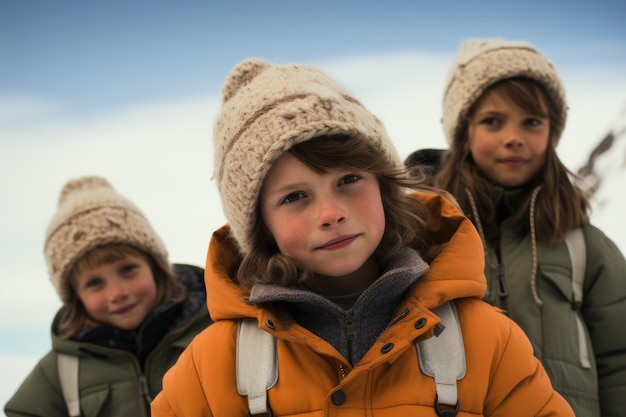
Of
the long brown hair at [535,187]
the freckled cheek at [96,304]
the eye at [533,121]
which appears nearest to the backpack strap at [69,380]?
the freckled cheek at [96,304]

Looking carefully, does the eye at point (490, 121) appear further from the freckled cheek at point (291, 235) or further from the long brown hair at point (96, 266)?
the long brown hair at point (96, 266)

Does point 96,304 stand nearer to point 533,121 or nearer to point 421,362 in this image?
point 421,362

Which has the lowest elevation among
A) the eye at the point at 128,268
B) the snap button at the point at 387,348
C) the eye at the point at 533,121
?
the snap button at the point at 387,348

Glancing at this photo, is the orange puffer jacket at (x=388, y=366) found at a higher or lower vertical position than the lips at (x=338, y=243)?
lower

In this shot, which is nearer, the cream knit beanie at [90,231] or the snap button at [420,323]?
the snap button at [420,323]

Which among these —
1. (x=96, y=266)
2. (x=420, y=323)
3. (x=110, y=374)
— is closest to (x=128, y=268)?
(x=96, y=266)

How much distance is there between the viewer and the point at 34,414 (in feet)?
10.6

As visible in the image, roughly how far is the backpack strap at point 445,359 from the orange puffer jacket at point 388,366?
0.02 metres

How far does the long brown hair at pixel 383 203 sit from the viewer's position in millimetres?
1934

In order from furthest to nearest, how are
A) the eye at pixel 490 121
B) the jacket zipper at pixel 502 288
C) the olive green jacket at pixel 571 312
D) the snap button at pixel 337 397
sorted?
the eye at pixel 490 121, the jacket zipper at pixel 502 288, the olive green jacket at pixel 571 312, the snap button at pixel 337 397

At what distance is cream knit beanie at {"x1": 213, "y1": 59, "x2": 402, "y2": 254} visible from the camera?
1.92 meters

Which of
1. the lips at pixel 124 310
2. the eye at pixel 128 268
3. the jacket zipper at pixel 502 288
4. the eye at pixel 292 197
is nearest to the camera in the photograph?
the eye at pixel 292 197

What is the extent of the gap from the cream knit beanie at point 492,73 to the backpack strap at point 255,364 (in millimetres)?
1730

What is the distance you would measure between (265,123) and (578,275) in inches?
65.9
